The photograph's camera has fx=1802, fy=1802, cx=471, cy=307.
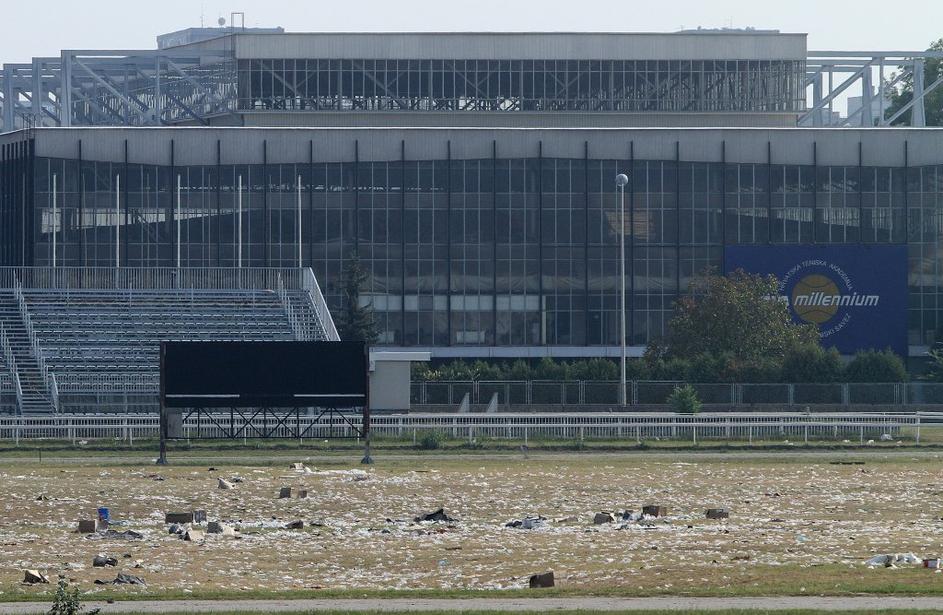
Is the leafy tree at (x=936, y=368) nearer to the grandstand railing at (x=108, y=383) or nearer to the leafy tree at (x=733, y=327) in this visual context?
the leafy tree at (x=733, y=327)

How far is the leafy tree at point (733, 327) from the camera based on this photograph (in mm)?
81500

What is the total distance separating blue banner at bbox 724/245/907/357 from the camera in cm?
9256

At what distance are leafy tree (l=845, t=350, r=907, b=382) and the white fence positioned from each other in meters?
19.0

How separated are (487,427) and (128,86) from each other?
5789 cm

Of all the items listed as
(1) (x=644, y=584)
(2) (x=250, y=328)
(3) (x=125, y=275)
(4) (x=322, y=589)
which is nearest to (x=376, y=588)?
(4) (x=322, y=589)

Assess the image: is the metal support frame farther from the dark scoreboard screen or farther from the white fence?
the dark scoreboard screen

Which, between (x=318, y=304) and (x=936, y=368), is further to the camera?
(x=936, y=368)

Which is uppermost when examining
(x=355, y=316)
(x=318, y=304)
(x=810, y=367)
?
(x=318, y=304)

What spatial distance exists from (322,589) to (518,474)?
65.3 ft

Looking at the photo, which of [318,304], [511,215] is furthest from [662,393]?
[511,215]

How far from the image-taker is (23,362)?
68.8 m

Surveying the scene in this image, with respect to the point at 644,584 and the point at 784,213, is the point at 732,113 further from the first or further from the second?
the point at 644,584

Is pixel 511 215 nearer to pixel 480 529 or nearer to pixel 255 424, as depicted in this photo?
pixel 255 424

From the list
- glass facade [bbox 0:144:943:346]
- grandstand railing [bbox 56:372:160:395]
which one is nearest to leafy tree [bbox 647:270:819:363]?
glass facade [bbox 0:144:943:346]
